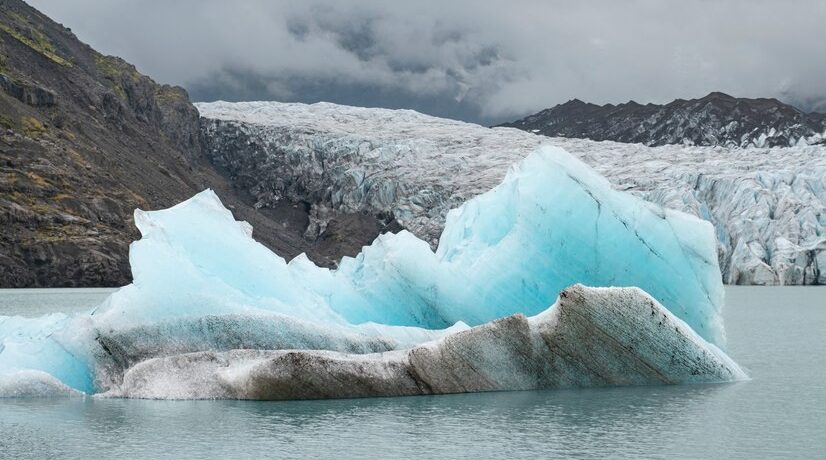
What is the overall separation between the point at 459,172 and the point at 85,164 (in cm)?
4048

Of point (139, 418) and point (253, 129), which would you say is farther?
point (253, 129)

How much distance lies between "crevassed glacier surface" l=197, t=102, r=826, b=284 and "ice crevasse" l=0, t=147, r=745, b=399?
2410 inches

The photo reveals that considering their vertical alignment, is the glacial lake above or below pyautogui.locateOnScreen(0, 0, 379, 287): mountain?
below

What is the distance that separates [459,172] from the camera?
366ft

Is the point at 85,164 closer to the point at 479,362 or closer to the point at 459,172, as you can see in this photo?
the point at 459,172

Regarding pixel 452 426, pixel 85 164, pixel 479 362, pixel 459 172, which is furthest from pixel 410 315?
pixel 459 172

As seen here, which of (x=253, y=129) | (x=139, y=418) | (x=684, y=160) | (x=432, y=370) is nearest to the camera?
(x=139, y=418)

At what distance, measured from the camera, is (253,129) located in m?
130

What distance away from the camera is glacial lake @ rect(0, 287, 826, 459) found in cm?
1241

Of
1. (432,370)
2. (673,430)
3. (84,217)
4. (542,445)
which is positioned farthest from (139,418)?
(84,217)

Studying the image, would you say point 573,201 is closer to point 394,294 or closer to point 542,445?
point 394,294

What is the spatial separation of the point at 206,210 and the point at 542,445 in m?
9.46

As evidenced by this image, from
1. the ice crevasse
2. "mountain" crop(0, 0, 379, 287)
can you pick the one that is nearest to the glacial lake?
the ice crevasse

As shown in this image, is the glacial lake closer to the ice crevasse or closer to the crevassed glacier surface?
the ice crevasse
